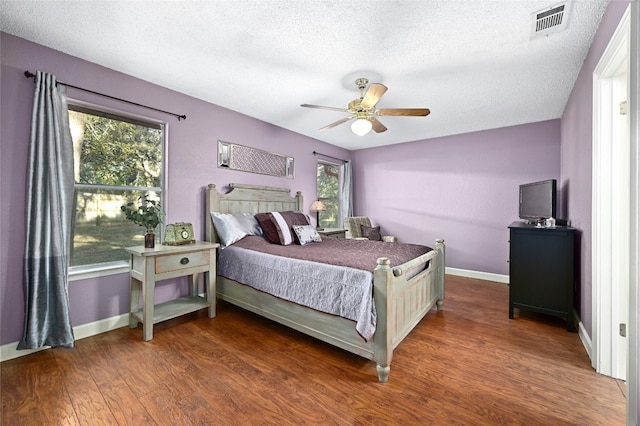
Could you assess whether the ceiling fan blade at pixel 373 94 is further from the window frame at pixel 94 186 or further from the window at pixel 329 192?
the window at pixel 329 192

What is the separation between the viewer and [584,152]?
7.73ft

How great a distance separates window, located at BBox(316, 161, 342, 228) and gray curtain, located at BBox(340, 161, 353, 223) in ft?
0.32

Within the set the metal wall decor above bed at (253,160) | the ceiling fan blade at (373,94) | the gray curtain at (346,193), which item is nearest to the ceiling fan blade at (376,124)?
the ceiling fan blade at (373,94)

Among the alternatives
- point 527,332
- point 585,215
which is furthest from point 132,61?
point 527,332

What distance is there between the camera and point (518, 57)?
2.35m

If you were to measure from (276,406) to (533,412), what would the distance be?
146 centimetres

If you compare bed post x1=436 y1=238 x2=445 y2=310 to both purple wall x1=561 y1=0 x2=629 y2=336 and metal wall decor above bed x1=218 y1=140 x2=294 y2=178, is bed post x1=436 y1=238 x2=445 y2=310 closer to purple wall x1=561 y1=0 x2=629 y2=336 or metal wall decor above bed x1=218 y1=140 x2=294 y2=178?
purple wall x1=561 y1=0 x2=629 y2=336

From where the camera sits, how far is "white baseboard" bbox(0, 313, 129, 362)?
2082mm

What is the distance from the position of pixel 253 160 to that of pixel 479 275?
13.2 ft

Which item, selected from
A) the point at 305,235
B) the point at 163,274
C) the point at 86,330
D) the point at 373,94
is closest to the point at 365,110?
the point at 373,94

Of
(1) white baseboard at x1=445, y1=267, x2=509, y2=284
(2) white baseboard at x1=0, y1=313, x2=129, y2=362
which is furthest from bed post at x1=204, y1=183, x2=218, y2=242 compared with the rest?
(1) white baseboard at x1=445, y1=267, x2=509, y2=284

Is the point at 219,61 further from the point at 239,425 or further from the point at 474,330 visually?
the point at 474,330

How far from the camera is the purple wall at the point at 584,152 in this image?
6.25ft

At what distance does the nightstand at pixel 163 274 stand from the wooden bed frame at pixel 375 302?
0.33 meters
